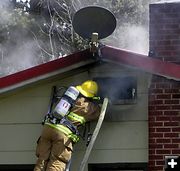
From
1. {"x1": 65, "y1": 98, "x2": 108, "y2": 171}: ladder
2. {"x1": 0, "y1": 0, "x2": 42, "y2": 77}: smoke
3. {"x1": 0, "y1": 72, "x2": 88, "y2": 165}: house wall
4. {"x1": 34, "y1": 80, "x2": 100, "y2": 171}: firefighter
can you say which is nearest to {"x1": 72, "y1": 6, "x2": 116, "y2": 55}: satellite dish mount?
{"x1": 0, "y1": 72, "x2": 88, "y2": 165}: house wall

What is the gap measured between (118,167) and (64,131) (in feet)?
2.80

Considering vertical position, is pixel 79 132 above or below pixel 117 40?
below

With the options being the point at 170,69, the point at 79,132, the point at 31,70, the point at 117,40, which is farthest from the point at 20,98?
the point at 117,40

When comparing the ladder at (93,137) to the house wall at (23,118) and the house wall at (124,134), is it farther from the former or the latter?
the house wall at (23,118)

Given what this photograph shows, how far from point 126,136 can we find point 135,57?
996 millimetres

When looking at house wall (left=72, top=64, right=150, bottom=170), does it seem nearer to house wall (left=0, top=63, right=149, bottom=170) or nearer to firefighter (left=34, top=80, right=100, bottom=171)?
house wall (left=0, top=63, right=149, bottom=170)

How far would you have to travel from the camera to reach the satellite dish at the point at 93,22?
7297mm

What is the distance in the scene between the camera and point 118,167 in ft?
23.5

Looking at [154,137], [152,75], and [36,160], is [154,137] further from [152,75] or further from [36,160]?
[36,160]

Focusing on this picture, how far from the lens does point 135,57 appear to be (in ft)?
23.0

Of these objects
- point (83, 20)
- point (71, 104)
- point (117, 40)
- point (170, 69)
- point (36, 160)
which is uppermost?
point (117, 40)

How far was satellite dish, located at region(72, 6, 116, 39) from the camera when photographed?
23.9 feet

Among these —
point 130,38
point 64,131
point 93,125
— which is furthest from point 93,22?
point 130,38

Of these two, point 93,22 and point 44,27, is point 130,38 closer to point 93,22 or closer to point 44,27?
point 44,27
